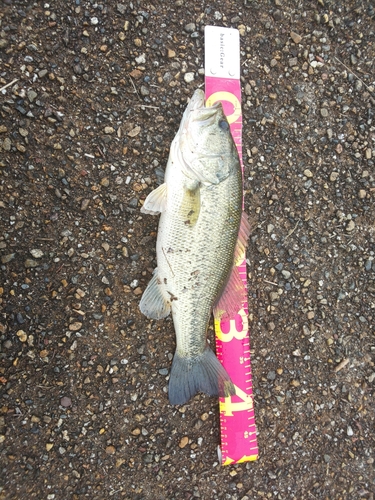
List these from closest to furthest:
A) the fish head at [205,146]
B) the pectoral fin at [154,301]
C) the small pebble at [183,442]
A: the fish head at [205,146], the pectoral fin at [154,301], the small pebble at [183,442]

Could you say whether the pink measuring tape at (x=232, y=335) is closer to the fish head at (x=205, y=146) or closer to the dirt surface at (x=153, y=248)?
the dirt surface at (x=153, y=248)

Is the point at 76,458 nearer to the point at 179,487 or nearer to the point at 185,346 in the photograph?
the point at 179,487

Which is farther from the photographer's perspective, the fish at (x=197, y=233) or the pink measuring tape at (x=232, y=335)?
the pink measuring tape at (x=232, y=335)

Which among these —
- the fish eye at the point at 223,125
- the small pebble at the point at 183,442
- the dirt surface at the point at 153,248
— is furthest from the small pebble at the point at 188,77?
the small pebble at the point at 183,442

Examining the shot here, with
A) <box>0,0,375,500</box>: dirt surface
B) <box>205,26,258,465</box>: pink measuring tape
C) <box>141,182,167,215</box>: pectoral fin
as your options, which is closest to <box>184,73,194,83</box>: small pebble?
<box>0,0,375,500</box>: dirt surface

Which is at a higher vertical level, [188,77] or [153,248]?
[188,77]

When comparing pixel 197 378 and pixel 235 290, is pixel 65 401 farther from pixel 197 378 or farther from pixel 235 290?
pixel 235 290

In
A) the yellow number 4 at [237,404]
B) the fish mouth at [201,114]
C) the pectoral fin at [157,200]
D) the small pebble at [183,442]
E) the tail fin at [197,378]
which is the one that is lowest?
the small pebble at [183,442]

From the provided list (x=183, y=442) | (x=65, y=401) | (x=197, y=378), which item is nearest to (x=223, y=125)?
(x=197, y=378)
